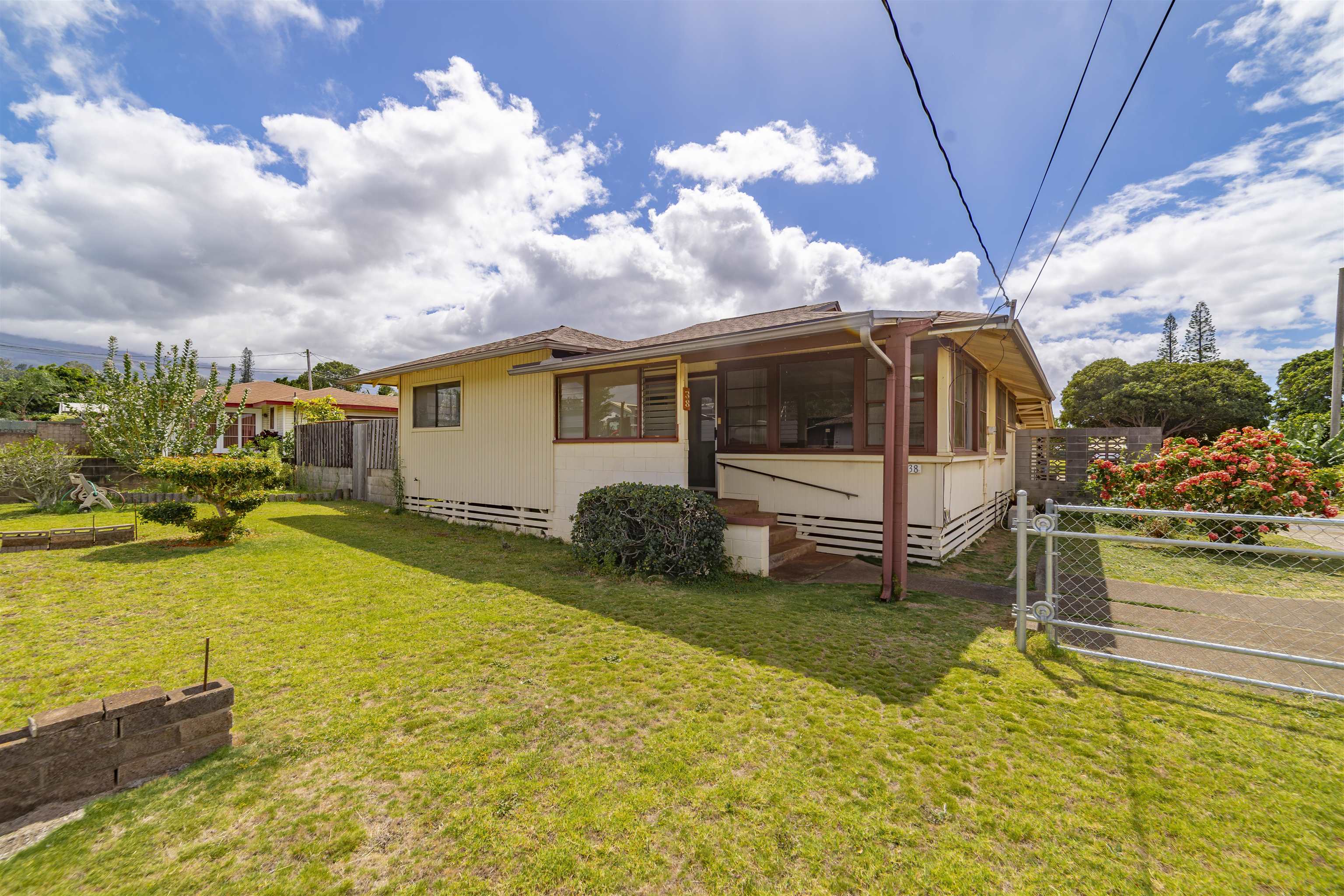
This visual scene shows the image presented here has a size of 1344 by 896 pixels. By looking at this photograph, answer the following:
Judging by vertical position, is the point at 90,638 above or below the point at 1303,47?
below

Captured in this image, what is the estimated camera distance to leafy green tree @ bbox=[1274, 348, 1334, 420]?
2961 centimetres

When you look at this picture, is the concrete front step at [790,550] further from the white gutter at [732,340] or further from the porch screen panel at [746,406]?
the white gutter at [732,340]

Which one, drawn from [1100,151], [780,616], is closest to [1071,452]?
[1100,151]

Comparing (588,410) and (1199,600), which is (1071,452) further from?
(588,410)

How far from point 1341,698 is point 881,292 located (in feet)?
20.5

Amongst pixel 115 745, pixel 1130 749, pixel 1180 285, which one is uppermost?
pixel 1180 285

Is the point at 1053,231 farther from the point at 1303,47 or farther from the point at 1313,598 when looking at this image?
the point at 1313,598

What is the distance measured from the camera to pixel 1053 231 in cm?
695

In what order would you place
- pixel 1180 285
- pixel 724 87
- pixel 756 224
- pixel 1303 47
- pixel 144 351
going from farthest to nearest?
pixel 1180 285
pixel 756 224
pixel 144 351
pixel 724 87
pixel 1303 47

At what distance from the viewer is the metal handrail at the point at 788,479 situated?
7168mm

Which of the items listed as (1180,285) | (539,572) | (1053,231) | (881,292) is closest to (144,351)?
(539,572)

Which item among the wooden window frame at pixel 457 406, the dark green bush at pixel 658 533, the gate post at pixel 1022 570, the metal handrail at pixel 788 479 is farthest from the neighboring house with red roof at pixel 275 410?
the gate post at pixel 1022 570

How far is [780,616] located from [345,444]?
43.5ft

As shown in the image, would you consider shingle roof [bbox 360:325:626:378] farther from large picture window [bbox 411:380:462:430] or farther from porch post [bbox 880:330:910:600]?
porch post [bbox 880:330:910:600]
